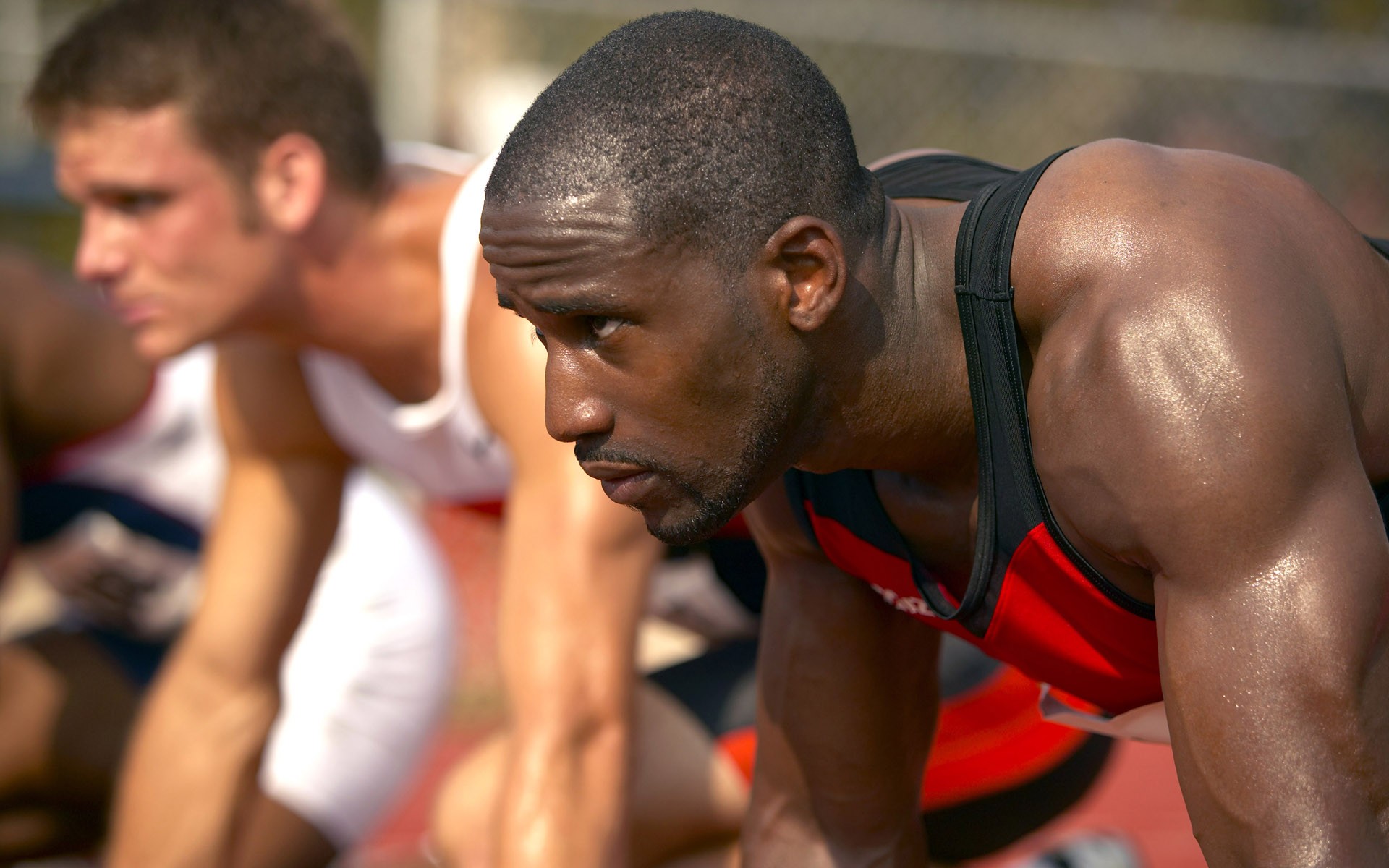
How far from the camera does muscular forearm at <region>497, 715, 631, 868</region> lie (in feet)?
7.50

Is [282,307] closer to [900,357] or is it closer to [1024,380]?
[900,357]

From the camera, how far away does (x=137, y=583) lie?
4293 millimetres

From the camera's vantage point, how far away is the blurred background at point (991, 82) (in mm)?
7418


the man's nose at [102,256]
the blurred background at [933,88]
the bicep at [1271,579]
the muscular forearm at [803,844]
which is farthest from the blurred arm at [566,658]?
the blurred background at [933,88]

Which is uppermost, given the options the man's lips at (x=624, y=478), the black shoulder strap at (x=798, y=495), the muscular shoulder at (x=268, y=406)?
the man's lips at (x=624, y=478)

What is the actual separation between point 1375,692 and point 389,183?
8.39ft

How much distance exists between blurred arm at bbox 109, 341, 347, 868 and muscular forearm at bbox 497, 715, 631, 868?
1.23 metres

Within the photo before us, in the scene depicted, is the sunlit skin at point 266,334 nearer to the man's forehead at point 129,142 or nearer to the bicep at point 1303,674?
the man's forehead at point 129,142

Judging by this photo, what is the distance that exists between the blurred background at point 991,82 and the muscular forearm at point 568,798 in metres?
5.17

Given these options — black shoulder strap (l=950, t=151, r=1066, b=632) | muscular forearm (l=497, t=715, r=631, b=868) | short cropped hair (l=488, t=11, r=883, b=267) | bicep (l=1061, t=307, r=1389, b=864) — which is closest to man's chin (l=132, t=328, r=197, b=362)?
muscular forearm (l=497, t=715, r=631, b=868)

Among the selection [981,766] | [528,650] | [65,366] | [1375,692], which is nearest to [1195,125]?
[981,766]

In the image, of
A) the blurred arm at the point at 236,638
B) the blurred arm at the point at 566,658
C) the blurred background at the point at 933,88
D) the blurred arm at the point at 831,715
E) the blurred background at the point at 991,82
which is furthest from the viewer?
the blurred background at the point at 991,82

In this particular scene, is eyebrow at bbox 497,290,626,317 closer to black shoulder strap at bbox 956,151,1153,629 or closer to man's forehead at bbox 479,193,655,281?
man's forehead at bbox 479,193,655,281

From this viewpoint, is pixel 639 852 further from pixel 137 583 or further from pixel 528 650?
pixel 137 583
